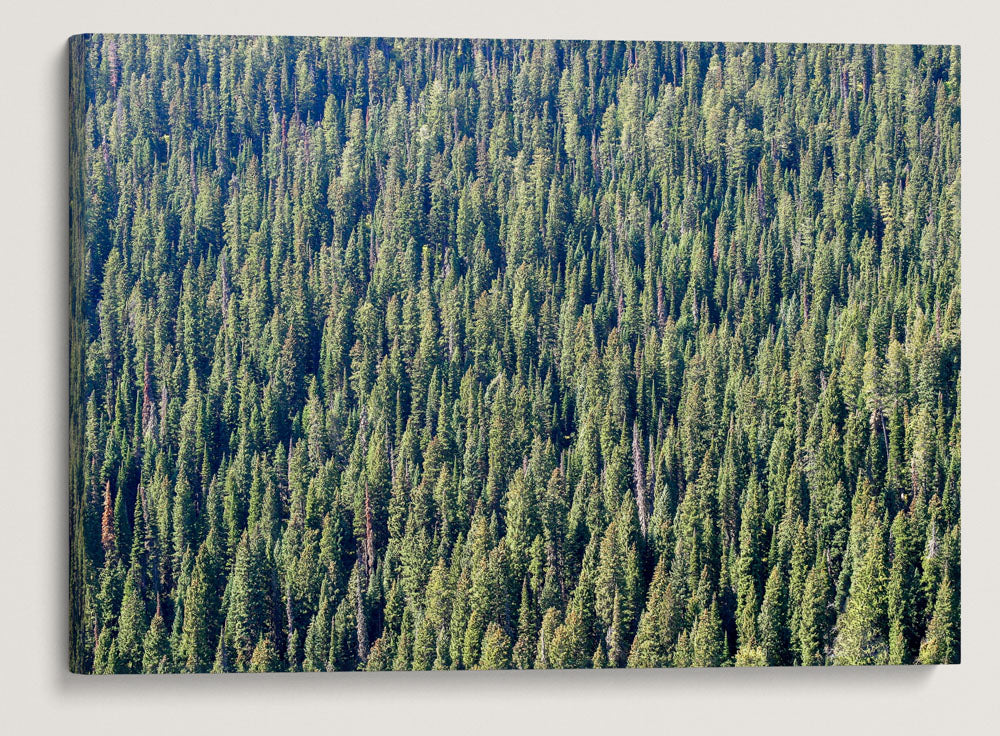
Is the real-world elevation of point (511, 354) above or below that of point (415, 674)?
Answer: above

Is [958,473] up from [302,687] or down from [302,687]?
up

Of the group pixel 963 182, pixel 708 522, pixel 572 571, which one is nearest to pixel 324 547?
pixel 572 571

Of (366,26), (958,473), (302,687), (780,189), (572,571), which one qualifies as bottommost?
(302,687)

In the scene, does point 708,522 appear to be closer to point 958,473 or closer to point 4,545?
point 958,473
